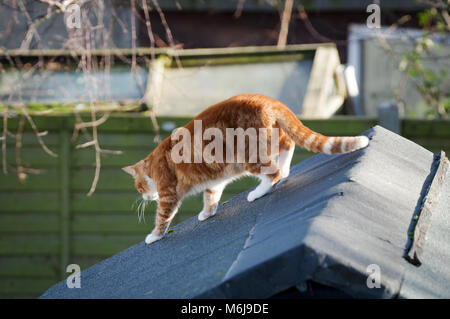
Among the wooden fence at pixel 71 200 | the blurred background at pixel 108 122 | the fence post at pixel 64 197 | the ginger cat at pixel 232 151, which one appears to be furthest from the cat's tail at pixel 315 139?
the fence post at pixel 64 197

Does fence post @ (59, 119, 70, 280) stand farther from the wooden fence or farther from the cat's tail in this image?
the cat's tail

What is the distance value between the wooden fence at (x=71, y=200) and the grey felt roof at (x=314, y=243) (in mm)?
2204

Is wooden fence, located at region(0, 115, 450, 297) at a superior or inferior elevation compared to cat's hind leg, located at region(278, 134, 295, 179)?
inferior

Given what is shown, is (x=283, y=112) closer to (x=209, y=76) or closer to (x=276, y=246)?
(x=276, y=246)

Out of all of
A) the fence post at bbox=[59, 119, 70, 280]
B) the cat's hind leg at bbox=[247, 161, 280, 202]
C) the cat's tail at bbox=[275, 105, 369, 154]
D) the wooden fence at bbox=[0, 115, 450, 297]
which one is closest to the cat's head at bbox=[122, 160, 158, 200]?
the cat's hind leg at bbox=[247, 161, 280, 202]

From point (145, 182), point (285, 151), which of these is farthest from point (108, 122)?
Answer: point (285, 151)

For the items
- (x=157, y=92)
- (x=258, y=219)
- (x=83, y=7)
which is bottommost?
(x=157, y=92)

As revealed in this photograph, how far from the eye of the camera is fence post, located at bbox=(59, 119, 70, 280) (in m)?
5.34

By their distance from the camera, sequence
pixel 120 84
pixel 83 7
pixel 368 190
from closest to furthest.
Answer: pixel 368 190 → pixel 83 7 → pixel 120 84

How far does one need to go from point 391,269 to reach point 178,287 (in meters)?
0.63

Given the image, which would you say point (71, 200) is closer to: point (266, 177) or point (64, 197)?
point (64, 197)

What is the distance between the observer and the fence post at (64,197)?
534cm

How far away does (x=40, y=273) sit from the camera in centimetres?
543
